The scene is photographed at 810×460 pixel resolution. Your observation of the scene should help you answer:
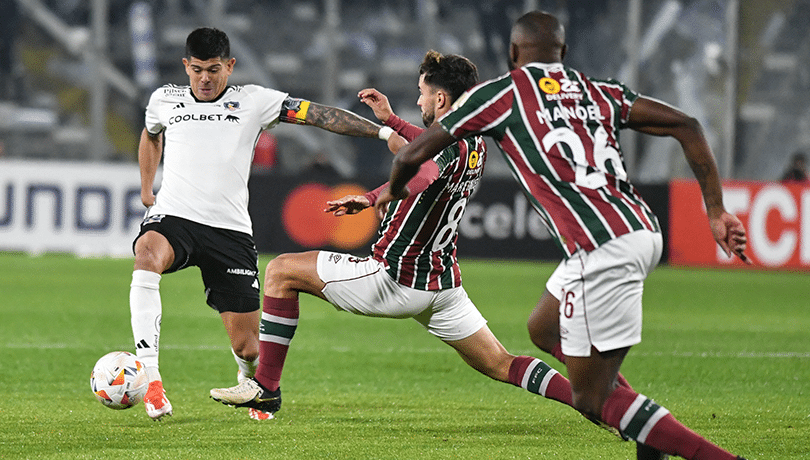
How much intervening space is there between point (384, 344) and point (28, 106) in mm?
13414

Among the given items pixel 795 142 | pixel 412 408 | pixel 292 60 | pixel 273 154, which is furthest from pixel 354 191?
pixel 412 408

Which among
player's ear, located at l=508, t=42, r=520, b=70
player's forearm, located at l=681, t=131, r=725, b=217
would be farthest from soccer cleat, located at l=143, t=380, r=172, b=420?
player's forearm, located at l=681, t=131, r=725, b=217

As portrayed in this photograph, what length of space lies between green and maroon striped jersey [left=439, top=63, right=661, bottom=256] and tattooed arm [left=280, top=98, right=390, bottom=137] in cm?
169

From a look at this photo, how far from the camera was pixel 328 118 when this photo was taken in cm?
593

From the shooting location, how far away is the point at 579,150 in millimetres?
3959

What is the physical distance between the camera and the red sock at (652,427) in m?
3.86

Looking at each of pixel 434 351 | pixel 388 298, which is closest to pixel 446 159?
pixel 388 298

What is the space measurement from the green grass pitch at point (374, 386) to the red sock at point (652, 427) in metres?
0.96

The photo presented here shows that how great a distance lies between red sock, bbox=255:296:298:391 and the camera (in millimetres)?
5531

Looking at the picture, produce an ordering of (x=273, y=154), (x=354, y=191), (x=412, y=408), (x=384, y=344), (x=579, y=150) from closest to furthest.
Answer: (x=579, y=150) → (x=412, y=408) → (x=384, y=344) → (x=354, y=191) → (x=273, y=154)

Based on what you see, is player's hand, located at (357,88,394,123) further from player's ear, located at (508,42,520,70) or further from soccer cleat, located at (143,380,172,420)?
soccer cleat, located at (143,380,172,420)

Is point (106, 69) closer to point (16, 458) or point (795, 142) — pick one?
point (795, 142)

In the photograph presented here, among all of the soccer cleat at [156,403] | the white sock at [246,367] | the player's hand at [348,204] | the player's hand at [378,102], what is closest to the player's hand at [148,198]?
the white sock at [246,367]

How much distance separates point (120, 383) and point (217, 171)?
1.24m
